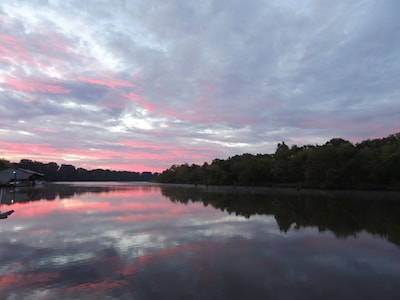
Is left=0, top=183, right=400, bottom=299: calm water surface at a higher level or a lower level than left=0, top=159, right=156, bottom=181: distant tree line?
lower

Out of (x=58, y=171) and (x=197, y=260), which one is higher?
(x=58, y=171)

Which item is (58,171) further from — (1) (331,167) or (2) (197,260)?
(2) (197,260)

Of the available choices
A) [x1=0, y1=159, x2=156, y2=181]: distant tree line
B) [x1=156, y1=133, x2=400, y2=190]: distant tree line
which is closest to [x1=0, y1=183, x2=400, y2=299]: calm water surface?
[x1=156, y1=133, x2=400, y2=190]: distant tree line

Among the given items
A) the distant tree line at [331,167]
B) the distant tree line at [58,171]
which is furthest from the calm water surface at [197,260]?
the distant tree line at [58,171]

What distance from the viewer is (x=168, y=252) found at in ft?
35.7

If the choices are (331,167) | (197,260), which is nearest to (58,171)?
(331,167)

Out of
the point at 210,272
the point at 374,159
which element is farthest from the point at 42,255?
the point at 374,159

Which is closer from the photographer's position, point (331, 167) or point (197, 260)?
point (197, 260)

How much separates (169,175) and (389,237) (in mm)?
145102

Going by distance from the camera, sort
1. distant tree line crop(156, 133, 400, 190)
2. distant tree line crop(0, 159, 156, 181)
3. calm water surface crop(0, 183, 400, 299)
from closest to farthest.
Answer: calm water surface crop(0, 183, 400, 299) < distant tree line crop(156, 133, 400, 190) < distant tree line crop(0, 159, 156, 181)

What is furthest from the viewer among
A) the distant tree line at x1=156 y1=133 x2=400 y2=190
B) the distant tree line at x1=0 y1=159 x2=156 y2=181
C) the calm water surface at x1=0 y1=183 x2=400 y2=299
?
the distant tree line at x1=0 y1=159 x2=156 y2=181

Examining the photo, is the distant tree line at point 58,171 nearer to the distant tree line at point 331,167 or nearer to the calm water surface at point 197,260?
the distant tree line at point 331,167

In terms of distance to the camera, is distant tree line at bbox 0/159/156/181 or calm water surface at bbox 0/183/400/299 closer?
calm water surface at bbox 0/183/400/299

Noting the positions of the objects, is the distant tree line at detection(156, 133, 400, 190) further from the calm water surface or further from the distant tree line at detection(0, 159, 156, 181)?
the distant tree line at detection(0, 159, 156, 181)
